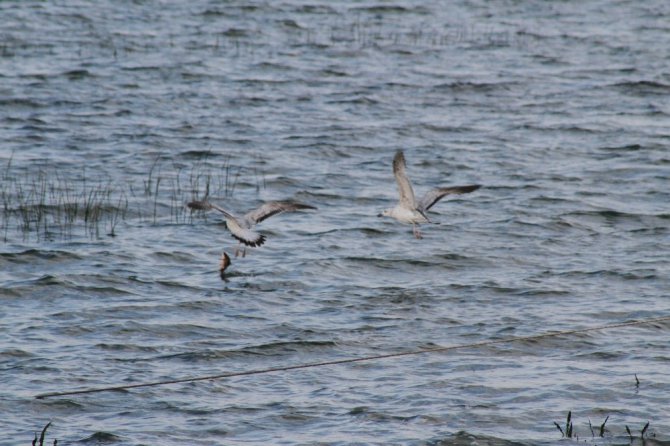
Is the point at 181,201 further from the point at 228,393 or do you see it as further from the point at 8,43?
the point at 8,43

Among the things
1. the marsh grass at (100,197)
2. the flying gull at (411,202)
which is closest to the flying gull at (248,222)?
the flying gull at (411,202)

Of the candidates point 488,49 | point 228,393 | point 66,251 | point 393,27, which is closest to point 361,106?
point 488,49

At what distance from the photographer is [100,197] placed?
57.5ft

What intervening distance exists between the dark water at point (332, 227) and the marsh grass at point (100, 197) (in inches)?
2.2

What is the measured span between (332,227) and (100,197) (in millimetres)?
3084

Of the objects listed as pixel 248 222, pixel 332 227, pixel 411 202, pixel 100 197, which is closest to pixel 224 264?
pixel 248 222

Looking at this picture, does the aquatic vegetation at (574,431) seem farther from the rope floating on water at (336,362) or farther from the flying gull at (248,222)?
the flying gull at (248,222)

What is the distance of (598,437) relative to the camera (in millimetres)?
9492

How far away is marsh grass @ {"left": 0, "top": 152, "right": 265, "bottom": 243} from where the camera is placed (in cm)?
1641

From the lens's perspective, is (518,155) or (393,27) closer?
(518,155)

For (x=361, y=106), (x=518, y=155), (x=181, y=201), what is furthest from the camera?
(x=361, y=106)

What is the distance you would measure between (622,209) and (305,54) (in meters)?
13.0

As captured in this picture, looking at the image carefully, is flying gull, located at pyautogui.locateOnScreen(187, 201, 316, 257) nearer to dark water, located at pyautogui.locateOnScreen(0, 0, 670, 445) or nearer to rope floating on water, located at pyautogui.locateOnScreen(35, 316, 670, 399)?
dark water, located at pyautogui.locateOnScreen(0, 0, 670, 445)

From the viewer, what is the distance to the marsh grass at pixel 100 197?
16406mm
